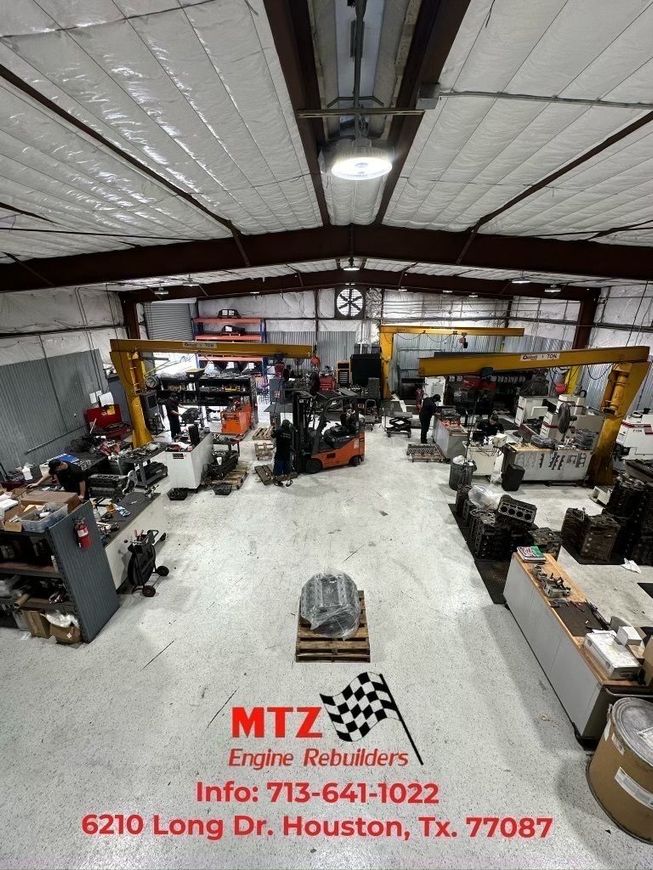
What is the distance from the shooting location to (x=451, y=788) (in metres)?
3.51

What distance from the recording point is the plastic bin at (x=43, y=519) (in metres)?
4.41

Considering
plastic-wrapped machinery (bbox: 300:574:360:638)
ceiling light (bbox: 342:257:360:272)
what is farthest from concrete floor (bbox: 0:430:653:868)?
ceiling light (bbox: 342:257:360:272)

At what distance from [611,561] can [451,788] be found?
5.47 m

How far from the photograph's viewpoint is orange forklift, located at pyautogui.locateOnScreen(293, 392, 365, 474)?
32.5 ft

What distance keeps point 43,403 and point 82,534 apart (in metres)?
8.31

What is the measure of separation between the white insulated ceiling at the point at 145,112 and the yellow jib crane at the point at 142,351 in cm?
459

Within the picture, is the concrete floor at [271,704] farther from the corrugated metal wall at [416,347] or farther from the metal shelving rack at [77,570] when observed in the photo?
the corrugated metal wall at [416,347]

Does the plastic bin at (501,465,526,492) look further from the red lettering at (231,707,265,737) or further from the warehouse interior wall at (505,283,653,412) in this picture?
the red lettering at (231,707,265,737)

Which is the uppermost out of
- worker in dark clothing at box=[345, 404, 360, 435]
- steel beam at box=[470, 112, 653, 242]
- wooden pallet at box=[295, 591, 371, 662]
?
steel beam at box=[470, 112, 653, 242]

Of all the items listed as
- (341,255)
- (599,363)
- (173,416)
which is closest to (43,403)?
(173,416)

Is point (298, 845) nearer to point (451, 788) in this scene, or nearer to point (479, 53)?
point (451, 788)

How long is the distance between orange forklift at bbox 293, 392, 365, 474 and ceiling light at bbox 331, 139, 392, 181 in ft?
22.9

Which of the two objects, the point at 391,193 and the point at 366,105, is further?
the point at 391,193

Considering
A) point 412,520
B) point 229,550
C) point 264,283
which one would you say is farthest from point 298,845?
point 264,283
